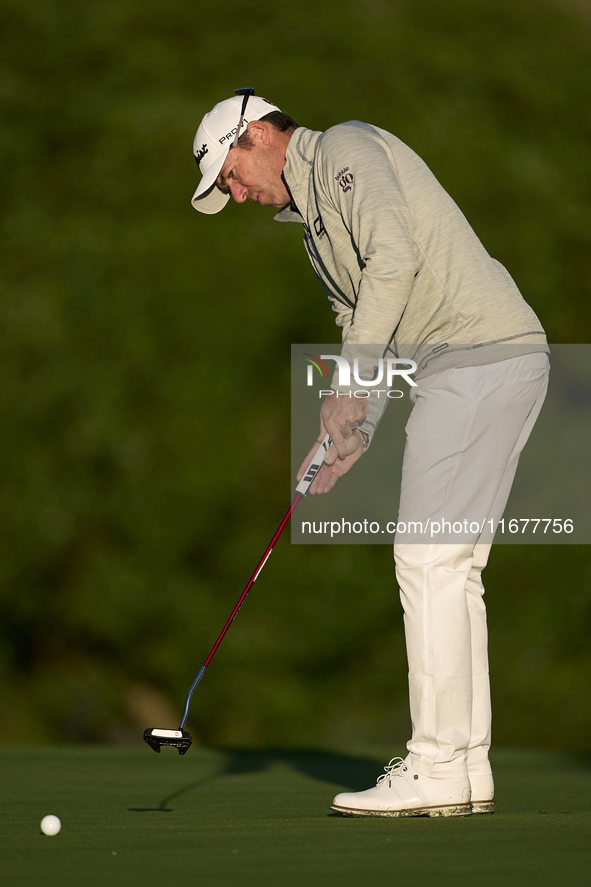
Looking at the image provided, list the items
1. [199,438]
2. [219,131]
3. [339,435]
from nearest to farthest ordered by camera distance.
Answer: [339,435] → [219,131] → [199,438]

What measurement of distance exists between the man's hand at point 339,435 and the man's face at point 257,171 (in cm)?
57

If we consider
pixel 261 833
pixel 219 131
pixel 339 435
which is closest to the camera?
pixel 261 833

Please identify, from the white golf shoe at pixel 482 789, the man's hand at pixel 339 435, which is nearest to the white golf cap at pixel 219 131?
the man's hand at pixel 339 435

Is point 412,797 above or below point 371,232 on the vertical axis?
below

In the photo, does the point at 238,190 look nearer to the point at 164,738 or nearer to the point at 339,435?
the point at 339,435

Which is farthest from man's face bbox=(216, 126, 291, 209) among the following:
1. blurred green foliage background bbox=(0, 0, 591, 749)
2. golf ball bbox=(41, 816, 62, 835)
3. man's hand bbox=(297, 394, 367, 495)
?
blurred green foliage background bbox=(0, 0, 591, 749)

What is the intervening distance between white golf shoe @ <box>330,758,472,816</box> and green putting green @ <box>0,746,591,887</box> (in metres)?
0.04

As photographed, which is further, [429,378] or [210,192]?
[210,192]

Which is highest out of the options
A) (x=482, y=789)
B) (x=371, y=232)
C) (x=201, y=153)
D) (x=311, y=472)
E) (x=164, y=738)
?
(x=201, y=153)

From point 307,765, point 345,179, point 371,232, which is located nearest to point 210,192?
point 345,179

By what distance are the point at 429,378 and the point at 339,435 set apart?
0.25 m

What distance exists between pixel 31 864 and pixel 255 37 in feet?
14.1

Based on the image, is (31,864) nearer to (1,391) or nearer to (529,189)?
(1,391)

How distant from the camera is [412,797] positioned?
8.16 feet
